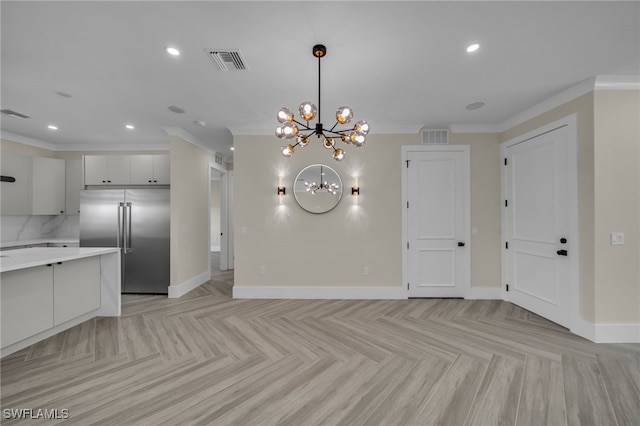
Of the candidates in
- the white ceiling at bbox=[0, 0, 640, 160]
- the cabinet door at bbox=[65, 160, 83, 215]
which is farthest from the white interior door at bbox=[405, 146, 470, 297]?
the cabinet door at bbox=[65, 160, 83, 215]

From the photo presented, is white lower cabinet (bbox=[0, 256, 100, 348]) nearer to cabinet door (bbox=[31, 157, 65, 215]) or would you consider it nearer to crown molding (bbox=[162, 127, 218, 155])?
crown molding (bbox=[162, 127, 218, 155])

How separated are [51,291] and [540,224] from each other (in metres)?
6.00

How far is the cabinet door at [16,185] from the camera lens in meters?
4.35

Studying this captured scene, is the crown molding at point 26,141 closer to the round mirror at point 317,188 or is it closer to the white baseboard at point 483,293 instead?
the round mirror at point 317,188

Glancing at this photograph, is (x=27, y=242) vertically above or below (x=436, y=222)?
below

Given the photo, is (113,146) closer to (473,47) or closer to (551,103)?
(473,47)

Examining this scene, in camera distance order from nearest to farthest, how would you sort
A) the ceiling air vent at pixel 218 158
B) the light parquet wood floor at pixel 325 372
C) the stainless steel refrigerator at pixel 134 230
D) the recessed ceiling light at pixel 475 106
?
the light parquet wood floor at pixel 325 372, the recessed ceiling light at pixel 475 106, the stainless steel refrigerator at pixel 134 230, the ceiling air vent at pixel 218 158

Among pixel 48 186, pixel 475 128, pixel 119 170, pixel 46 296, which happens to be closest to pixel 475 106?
pixel 475 128

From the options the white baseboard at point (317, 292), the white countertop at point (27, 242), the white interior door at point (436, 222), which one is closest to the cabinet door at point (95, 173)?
the white countertop at point (27, 242)

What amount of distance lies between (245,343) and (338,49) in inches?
120

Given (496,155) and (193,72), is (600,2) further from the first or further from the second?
(193,72)

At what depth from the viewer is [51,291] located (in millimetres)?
2891

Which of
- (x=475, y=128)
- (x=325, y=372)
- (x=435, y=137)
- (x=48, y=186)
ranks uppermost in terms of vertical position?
(x=475, y=128)

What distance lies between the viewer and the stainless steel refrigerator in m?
4.56
